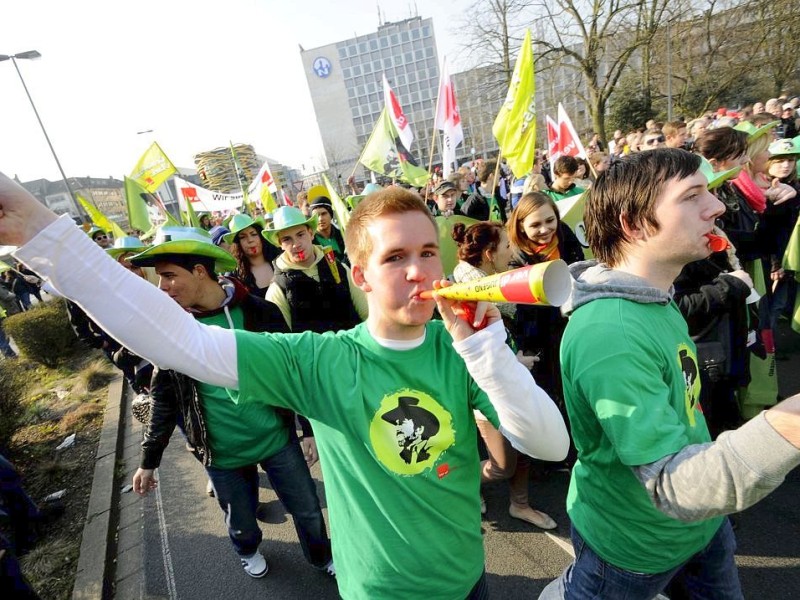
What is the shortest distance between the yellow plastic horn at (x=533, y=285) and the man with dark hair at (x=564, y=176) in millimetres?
4644

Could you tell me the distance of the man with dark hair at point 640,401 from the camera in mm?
1166

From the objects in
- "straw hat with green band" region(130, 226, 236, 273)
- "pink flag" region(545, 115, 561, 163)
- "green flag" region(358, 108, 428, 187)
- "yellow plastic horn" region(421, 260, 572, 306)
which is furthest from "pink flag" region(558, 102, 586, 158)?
"yellow plastic horn" region(421, 260, 572, 306)

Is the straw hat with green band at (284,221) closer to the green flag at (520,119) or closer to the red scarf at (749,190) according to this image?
the green flag at (520,119)

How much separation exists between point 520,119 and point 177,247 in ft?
13.4

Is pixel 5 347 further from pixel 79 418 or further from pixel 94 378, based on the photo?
pixel 79 418

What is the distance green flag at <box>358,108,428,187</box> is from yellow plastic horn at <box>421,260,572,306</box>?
633 centimetres

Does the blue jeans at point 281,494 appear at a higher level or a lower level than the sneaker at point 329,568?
higher

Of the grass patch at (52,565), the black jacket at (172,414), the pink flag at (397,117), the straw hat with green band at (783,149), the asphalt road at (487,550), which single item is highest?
the pink flag at (397,117)

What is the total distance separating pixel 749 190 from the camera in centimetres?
342

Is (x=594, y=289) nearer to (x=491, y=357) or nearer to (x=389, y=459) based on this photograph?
(x=491, y=357)

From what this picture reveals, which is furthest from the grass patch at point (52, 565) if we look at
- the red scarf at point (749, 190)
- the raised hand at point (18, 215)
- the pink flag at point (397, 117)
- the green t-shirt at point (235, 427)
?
the pink flag at point (397, 117)

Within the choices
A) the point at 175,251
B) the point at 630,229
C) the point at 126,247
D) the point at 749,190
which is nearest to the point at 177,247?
the point at 175,251

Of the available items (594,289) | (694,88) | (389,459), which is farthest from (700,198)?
(694,88)

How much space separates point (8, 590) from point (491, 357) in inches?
104
